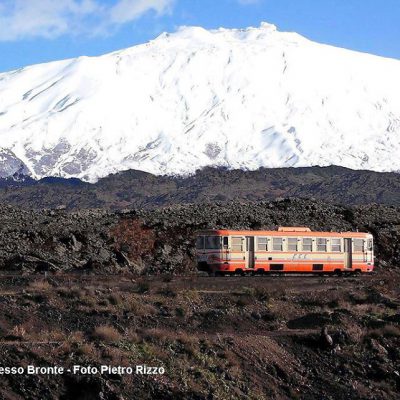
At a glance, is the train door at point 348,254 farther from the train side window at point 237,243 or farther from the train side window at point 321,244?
the train side window at point 237,243

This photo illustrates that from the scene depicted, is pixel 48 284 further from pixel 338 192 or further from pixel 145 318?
pixel 338 192

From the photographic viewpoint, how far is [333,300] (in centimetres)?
3344

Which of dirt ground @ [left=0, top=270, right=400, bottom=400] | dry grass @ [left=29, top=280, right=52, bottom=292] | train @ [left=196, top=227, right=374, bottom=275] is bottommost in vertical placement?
dirt ground @ [left=0, top=270, right=400, bottom=400]

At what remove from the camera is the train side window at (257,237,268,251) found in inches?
1634

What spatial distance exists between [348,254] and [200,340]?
21.4 metres

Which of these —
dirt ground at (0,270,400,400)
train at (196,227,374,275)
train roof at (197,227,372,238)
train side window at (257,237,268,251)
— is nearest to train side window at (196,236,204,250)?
train at (196,227,374,275)

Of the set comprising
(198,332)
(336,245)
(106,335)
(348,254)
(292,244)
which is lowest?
(198,332)

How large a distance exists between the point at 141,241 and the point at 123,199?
142m

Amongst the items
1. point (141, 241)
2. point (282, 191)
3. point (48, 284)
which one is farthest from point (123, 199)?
point (48, 284)

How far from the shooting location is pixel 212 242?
4153 cm

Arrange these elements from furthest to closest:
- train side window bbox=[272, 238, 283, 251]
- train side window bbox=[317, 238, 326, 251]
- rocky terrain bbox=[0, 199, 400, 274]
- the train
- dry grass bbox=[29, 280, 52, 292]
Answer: rocky terrain bbox=[0, 199, 400, 274], train side window bbox=[317, 238, 326, 251], train side window bbox=[272, 238, 283, 251], the train, dry grass bbox=[29, 280, 52, 292]

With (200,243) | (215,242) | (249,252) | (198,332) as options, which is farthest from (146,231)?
(198,332)

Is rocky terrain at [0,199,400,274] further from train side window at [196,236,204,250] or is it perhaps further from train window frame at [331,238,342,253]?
train window frame at [331,238,342,253]

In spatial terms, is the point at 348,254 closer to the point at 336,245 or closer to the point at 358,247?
the point at 358,247
